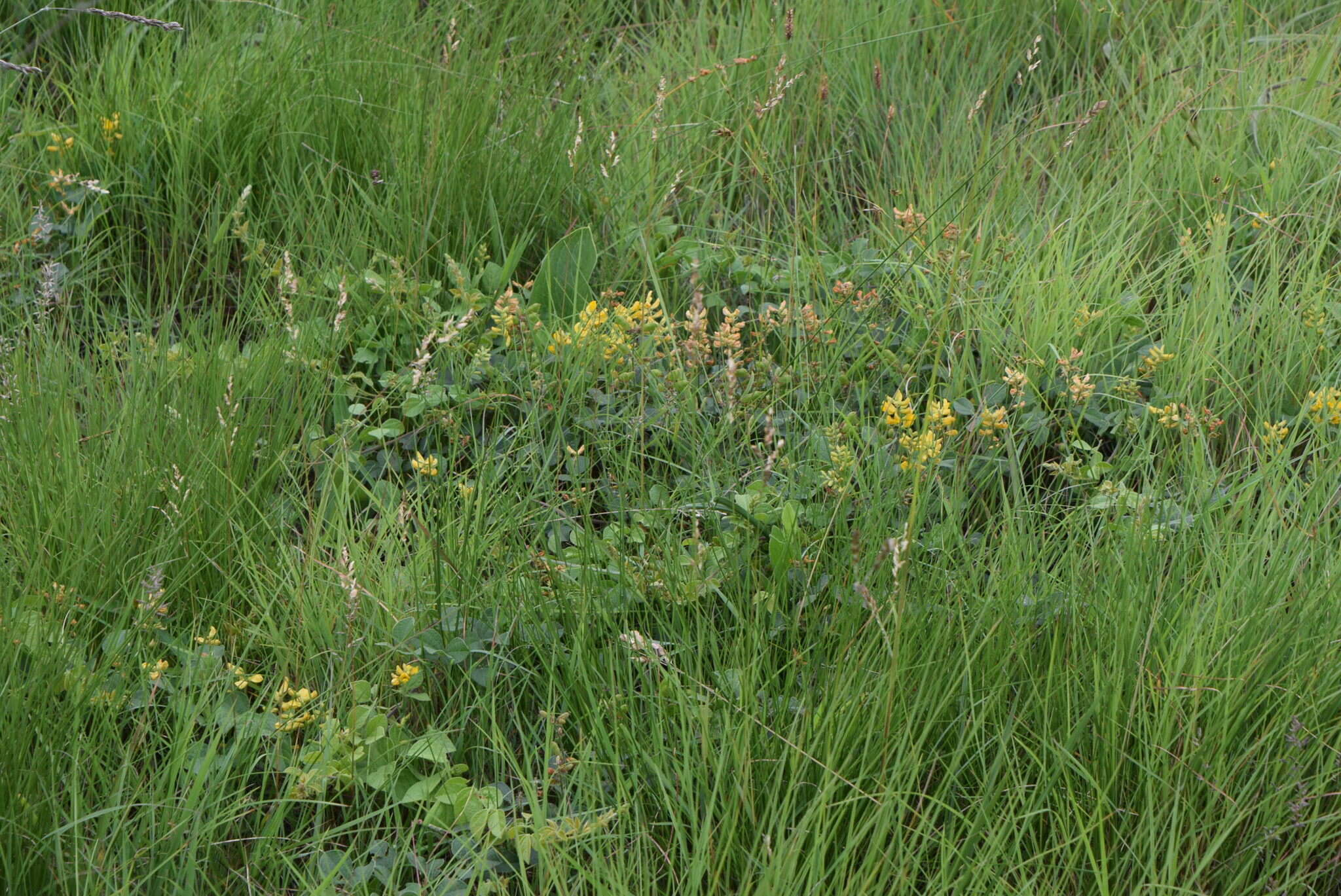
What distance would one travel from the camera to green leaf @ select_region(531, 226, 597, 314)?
2.52 metres

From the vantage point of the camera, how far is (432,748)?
Result: 1615 millimetres

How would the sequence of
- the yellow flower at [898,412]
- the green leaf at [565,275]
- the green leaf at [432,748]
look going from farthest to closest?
the green leaf at [565,275], the yellow flower at [898,412], the green leaf at [432,748]

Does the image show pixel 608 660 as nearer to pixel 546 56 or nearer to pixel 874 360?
pixel 874 360

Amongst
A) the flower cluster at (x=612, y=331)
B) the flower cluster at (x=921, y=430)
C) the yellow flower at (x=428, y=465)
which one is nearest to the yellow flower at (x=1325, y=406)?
the flower cluster at (x=921, y=430)

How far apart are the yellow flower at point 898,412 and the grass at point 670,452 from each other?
0.01 metres

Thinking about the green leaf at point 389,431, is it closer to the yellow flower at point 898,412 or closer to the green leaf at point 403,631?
the green leaf at point 403,631

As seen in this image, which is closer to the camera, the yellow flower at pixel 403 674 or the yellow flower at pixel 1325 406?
the yellow flower at pixel 403 674

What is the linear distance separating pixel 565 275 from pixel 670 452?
0.65 metres

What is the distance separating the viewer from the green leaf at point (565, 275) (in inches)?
99.2

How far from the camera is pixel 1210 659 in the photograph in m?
1.56

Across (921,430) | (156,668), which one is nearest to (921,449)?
(921,430)

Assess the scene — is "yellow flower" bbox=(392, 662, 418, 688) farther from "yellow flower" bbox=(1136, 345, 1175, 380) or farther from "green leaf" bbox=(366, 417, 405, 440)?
"yellow flower" bbox=(1136, 345, 1175, 380)

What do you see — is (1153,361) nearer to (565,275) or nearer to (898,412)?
(898,412)

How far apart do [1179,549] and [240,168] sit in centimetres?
218
